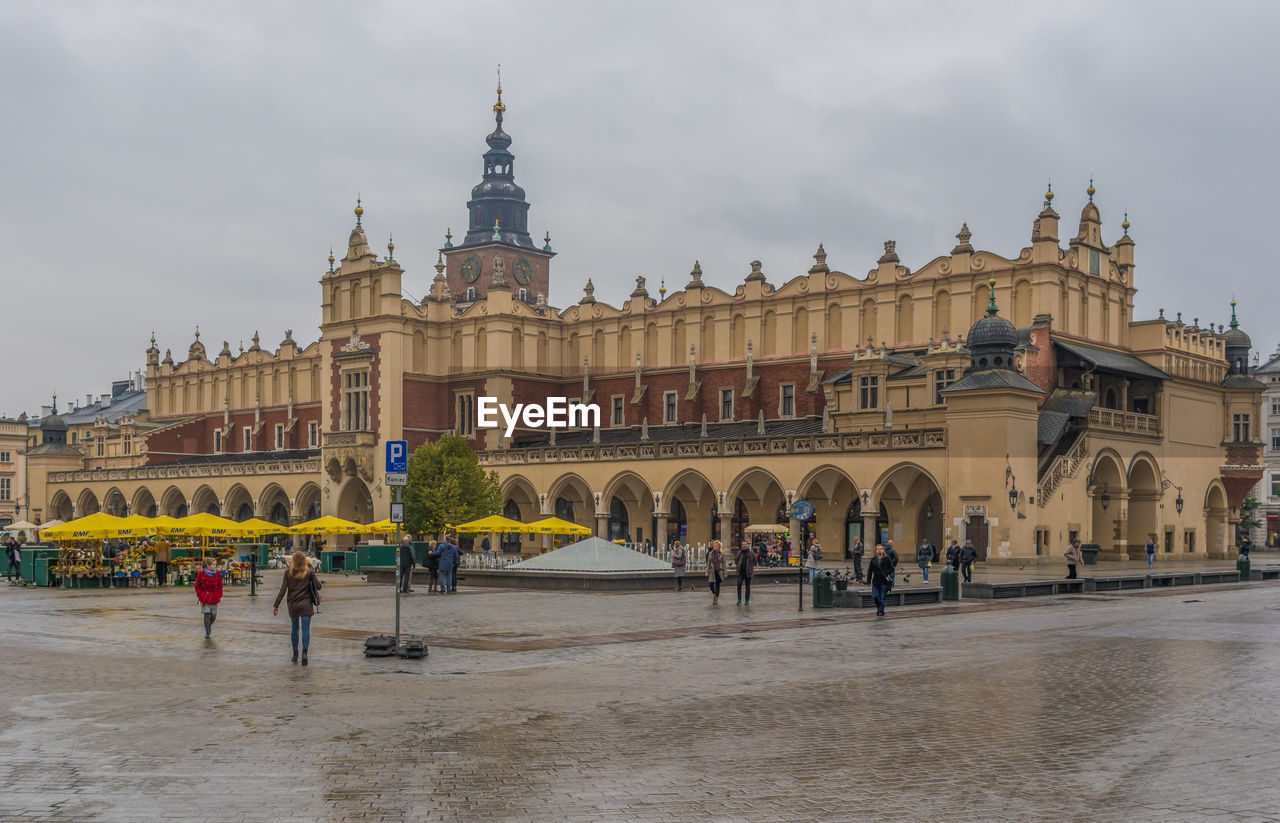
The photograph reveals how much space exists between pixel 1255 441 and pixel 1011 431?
2472 centimetres

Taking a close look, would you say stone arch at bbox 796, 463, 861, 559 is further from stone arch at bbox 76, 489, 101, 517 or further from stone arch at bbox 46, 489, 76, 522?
stone arch at bbox 46, 489, 76, 522

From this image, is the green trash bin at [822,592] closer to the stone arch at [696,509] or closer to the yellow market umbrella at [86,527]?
the yellow market umbrella at [86,527]

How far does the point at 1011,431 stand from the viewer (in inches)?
2047

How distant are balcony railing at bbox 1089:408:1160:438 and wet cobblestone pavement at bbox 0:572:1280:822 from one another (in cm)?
3324

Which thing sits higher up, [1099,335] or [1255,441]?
[1099,335]

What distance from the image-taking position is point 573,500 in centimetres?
7319

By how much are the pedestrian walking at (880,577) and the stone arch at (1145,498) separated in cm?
3643

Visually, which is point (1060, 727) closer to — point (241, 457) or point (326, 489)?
point (326, 489)

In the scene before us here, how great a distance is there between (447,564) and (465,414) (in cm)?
4126

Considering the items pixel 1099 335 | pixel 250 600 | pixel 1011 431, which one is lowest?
pixel 250 600

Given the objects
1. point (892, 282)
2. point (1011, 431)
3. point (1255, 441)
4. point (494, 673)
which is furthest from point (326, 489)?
point (494, 673)

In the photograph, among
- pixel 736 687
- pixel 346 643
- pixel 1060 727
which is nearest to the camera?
pixel 1060 727

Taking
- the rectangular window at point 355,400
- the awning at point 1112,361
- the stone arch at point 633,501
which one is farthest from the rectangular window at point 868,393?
the rectangular window at point 355,400

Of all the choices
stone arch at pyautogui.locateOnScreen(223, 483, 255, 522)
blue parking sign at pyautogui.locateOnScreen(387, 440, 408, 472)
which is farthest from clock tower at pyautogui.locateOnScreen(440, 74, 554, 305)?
blue parking sign at pyautogui.locateOnScreen(387, 440, 408, 472)
